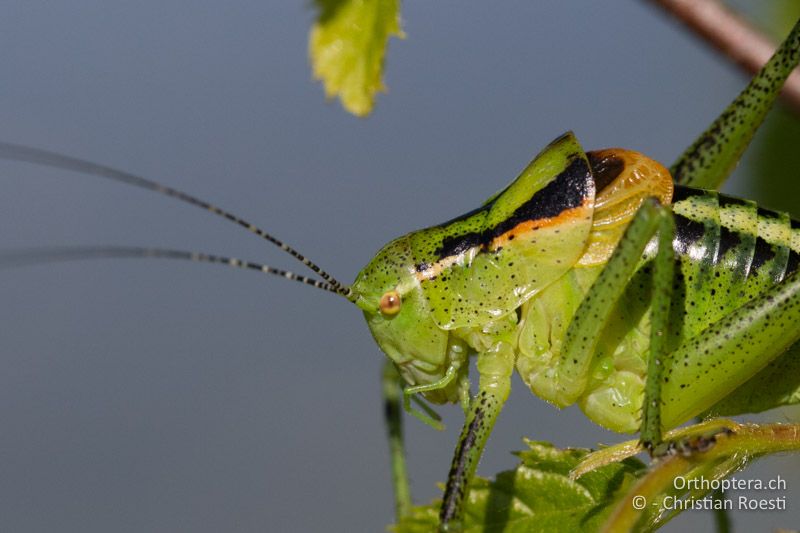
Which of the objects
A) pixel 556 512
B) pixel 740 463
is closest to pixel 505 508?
pixel 556 512

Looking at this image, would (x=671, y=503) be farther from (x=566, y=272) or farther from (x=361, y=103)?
(x=361, y=103)

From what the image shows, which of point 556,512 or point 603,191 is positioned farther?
point 603,191

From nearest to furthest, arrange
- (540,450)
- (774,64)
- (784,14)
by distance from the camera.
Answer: (540,450)
(774,64)
(784,14)

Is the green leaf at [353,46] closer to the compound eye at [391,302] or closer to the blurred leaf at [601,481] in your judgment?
the compound eye at [391,302]

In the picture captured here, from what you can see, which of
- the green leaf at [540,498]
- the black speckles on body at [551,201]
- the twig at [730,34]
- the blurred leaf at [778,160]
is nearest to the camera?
the green leaf at [540,498]

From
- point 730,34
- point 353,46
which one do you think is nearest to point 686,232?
point 730,34

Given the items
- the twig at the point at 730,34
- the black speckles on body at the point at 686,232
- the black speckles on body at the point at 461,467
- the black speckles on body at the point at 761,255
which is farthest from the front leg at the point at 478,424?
the twig at the point at 730,34

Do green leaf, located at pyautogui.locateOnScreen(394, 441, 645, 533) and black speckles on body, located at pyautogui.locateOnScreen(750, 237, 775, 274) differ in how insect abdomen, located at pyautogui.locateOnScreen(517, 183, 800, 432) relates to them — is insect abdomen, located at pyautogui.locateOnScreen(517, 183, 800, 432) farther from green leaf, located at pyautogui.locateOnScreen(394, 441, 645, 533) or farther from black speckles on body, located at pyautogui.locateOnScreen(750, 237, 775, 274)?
green leaf, located at pyautogui.locateOnScreen(394, 441, 645, 533)

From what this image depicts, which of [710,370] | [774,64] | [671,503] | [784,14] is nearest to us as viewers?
[671,503]
